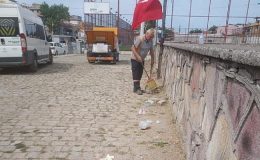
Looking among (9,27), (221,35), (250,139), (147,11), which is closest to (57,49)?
(9,27)

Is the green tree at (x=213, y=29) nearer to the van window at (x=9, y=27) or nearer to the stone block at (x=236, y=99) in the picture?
the van window at (x=9, y=27)

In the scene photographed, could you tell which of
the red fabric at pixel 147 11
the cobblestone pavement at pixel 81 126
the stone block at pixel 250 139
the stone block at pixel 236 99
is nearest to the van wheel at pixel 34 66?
the cobblestone pavement at pixel 81 126

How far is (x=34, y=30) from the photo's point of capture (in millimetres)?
14711

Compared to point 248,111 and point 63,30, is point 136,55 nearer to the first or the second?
point 248,111

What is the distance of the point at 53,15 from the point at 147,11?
75.5m

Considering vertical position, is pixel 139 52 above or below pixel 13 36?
below

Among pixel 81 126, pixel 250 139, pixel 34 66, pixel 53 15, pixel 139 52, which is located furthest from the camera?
pixel 53 15

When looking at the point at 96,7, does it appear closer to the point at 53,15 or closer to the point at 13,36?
the point at 13,36

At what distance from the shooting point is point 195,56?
412 cm

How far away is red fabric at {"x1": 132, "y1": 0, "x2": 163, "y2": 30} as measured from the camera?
10180mm

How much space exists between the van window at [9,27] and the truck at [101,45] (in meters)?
7.42

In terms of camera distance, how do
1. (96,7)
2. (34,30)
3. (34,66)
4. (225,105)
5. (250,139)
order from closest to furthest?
(250,139) < (225,105) < (34,66) < (34,30) < (96,7)

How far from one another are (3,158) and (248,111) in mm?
3428

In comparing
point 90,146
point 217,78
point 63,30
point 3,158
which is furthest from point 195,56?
point 63,30
